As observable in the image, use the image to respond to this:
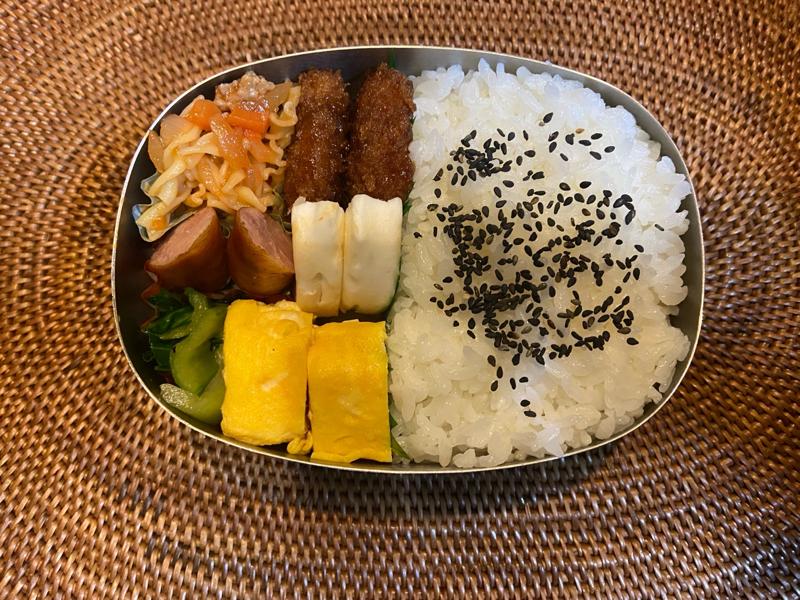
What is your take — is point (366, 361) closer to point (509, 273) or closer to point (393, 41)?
point (509, 273)

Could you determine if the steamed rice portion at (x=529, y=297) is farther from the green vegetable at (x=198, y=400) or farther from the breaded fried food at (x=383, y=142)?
the green vegetable at (x=198, y=400)

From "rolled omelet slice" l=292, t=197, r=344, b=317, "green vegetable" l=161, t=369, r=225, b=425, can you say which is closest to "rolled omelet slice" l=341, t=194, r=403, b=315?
"rolled omelet slice" l=292, t=197, r=344, b=317

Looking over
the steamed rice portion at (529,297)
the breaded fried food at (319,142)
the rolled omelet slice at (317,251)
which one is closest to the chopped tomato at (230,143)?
the breaded fried food at (319,142)

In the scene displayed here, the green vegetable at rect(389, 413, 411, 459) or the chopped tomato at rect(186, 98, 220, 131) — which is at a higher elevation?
the chopped tomato at rect(186, 98, 220, 131)

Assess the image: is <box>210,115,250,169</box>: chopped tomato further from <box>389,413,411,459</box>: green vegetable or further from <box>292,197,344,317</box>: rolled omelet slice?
<box>389,413,411,459</box>: green vegetable

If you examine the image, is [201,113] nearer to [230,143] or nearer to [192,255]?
[230,143]

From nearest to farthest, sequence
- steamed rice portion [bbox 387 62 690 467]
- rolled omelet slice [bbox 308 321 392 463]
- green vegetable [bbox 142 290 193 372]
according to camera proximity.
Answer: rolled omelet slice [bbox 308 321 392 463] < steamed rice portion [bbox 387 62 690 467] < green vegetable [bbox 142 290 193 372]

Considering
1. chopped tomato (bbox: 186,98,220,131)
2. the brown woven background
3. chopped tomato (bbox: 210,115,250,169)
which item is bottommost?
the brown woven background
